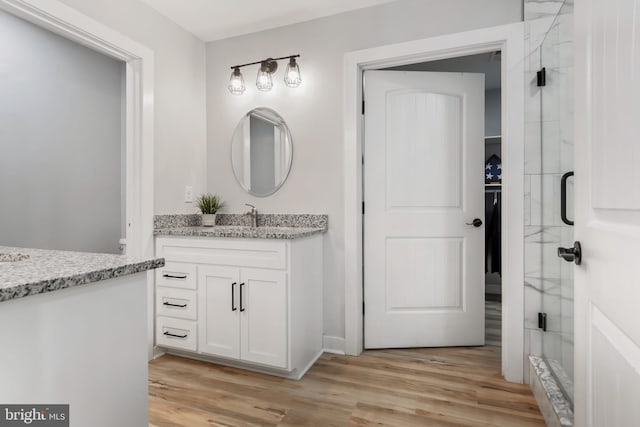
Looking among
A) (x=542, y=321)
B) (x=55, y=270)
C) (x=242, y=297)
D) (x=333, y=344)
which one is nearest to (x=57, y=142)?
(x=242, y=297)

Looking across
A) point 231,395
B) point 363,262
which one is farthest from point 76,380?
point 363,262

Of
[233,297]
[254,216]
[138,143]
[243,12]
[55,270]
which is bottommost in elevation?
[233,297]

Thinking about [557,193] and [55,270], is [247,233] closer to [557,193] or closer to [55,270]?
[55,270]

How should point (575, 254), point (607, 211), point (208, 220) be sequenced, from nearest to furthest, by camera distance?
point (607, 211)
point (575, 254)
point (208, 220)

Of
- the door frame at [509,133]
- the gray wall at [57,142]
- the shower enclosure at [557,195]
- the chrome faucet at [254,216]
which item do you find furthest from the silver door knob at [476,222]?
the gray wall at [57,142]

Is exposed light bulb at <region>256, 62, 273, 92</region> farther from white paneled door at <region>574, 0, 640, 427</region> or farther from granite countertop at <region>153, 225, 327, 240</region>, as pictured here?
white paneled door at <region>574, 0, 640, 427</region>

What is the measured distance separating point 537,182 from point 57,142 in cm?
339

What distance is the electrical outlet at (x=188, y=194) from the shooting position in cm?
267

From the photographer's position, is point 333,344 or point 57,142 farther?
point 57,142

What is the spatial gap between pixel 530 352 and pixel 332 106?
1957 mm

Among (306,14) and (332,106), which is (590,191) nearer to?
(332,106)

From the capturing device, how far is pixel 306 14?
8.05 ft

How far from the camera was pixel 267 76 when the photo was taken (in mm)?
2521

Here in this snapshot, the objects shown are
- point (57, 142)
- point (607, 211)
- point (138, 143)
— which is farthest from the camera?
point (57, 142)
